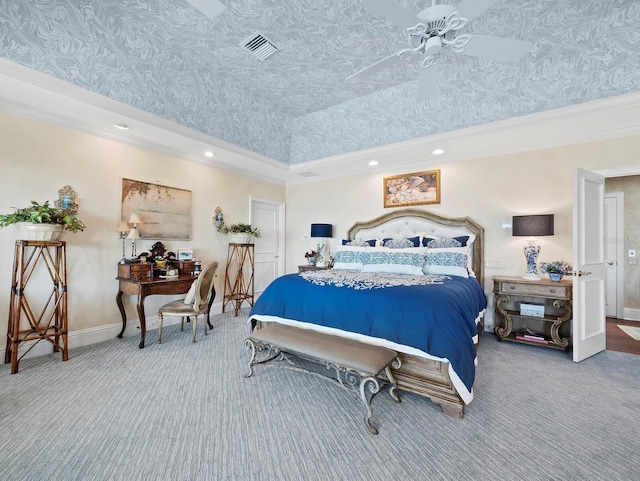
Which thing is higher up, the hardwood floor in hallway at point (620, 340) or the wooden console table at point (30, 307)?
the wooden console table at point (30, 307)

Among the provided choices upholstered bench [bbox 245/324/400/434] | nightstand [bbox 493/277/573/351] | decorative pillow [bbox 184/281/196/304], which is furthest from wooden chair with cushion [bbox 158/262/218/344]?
nightstand [bbox 493/277/573/351]

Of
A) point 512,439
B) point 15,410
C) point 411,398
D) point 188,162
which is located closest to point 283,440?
point 411,398

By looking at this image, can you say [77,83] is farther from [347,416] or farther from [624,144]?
[624,144]

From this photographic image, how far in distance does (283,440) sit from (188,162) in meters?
4.18

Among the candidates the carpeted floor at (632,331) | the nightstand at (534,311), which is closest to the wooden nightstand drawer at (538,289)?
the nightstand at (534,311)

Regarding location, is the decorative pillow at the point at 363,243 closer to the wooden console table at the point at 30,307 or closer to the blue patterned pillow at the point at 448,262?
the blue patterned pillow at the point at 448,262

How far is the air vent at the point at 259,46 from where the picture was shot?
2.99 m

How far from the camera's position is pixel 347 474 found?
153 centimetres

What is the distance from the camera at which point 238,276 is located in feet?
16.8

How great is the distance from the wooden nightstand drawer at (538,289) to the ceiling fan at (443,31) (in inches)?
97.9

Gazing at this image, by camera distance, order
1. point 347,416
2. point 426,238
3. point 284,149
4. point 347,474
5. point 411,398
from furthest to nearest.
Result: point 284,149 → point 426,238 → point 411,398 → point 347,416 → point 347,474

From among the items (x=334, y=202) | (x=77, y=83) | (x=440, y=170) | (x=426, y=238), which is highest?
(x=77, y=83)

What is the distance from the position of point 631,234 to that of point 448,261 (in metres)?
3.59

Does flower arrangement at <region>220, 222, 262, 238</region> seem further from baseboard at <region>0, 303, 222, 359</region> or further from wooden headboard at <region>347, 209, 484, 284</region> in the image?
wooden headboard at <region>347, 209, 484, 284</region>
